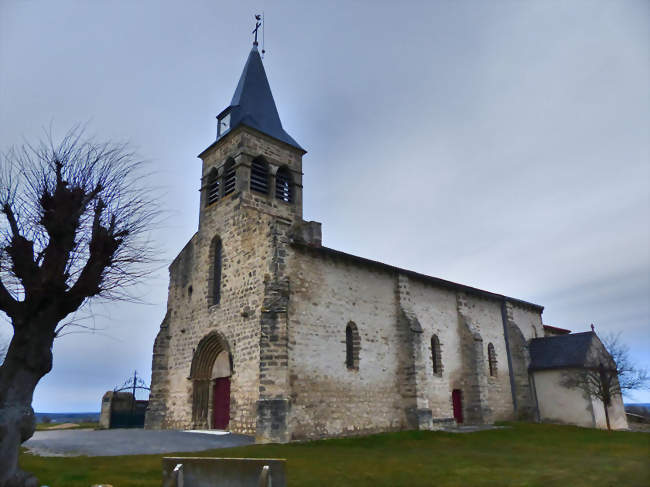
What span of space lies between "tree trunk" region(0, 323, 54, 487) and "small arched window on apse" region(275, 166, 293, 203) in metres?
13.1

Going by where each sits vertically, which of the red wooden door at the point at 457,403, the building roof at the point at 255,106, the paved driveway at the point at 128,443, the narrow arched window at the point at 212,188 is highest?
the building roof at the point at 255,106

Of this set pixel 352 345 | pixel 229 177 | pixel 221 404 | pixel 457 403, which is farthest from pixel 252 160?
pixel 457 403

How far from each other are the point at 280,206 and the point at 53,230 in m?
12.1

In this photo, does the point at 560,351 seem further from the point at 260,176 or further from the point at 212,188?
the point at 212,188

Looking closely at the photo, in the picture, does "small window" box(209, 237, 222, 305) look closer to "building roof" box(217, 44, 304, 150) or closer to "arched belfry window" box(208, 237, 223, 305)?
"arched belfry window" box(208, 237, 223, 305)

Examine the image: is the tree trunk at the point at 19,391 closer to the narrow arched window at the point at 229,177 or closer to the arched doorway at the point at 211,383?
the arched doorway at the point at 211,383

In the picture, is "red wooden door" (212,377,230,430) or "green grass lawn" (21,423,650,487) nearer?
"green grass lawn" (21,423,650,487)

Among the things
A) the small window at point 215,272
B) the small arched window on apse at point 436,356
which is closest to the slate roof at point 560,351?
the small arched window on apse at point 436,356

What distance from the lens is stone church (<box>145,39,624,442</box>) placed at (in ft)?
48.7

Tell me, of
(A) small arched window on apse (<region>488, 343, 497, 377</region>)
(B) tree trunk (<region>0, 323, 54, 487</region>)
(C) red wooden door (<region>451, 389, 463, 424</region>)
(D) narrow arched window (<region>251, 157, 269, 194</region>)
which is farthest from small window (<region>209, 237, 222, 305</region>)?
(A) small arched window on apse (<region>488, 343, 497, 377</region>)

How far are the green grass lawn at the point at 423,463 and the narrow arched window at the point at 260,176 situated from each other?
1028 cm

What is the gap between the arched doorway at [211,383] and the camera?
16625mm

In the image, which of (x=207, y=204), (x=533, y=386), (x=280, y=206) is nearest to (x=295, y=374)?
(x=280, y=206)

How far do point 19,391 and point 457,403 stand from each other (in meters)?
18.0
